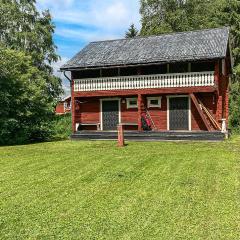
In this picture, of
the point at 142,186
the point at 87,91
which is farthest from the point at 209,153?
the point at 87,91

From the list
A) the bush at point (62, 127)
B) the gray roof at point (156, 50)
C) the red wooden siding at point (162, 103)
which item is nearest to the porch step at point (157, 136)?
the red wooden siding at point (162, 103)

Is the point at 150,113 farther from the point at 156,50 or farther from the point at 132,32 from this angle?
the point at 132,32

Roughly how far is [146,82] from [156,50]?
2.25m

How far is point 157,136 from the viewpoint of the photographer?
22469 millimetres

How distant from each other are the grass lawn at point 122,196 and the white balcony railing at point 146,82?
8178 millimetres

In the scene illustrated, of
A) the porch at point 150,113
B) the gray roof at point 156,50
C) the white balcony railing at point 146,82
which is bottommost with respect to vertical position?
the porch at point 150,113

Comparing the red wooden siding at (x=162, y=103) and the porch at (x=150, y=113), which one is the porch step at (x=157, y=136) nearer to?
the porch at (x=150, y=113)

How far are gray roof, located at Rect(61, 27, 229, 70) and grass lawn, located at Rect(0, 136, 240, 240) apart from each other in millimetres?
9200

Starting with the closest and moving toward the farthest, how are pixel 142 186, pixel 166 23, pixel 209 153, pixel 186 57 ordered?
1. pixel 142 186
2. pixel 209 153
3. pixel 186 57
4. pixel 166 23

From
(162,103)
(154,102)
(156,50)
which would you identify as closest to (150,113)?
(154,102)

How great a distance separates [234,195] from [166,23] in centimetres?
4200

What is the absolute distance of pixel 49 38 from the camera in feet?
145

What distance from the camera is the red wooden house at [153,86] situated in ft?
76.6

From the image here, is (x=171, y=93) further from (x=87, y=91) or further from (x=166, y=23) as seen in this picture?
(x=166, y=23)
